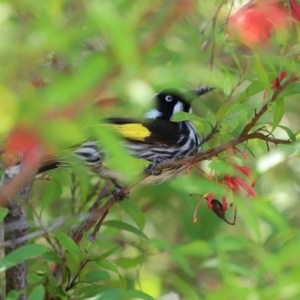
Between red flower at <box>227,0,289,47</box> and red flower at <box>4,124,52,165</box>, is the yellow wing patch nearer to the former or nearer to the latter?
red flower at <box>227,0,289,47</box>

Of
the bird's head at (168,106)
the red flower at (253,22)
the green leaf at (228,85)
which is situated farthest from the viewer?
the bird's head at (168,106)

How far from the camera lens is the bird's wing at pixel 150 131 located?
9.40 ft

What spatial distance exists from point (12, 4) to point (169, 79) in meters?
0.28

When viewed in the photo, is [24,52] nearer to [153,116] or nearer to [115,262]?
[115,262]

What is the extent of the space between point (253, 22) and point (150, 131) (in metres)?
1.14

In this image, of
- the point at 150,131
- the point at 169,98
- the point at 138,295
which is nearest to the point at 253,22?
the point at 138,295

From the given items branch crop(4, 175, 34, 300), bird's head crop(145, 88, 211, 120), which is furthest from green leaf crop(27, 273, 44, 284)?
bird's head crop(145, 88, 211, 120)

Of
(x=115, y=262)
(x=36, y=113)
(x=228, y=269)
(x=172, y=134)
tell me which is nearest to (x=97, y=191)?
(x=172, y=134)

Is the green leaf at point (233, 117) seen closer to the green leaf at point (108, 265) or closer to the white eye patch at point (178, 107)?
the green leaf at point (108, 265)

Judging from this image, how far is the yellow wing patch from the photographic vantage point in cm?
281

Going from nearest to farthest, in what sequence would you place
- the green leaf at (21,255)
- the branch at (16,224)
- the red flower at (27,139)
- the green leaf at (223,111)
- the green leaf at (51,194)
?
the red flower at (27,139) < the green leaf at (21,255) < the green leaf at (223,111) < the branch at (16,224) < the green leaf at (51,194)

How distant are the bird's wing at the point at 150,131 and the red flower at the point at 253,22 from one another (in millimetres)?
908

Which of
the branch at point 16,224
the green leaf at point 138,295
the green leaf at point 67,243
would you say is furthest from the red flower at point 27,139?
the branch at point 16,224

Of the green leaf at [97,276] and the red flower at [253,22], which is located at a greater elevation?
the red flower at [253,22]
